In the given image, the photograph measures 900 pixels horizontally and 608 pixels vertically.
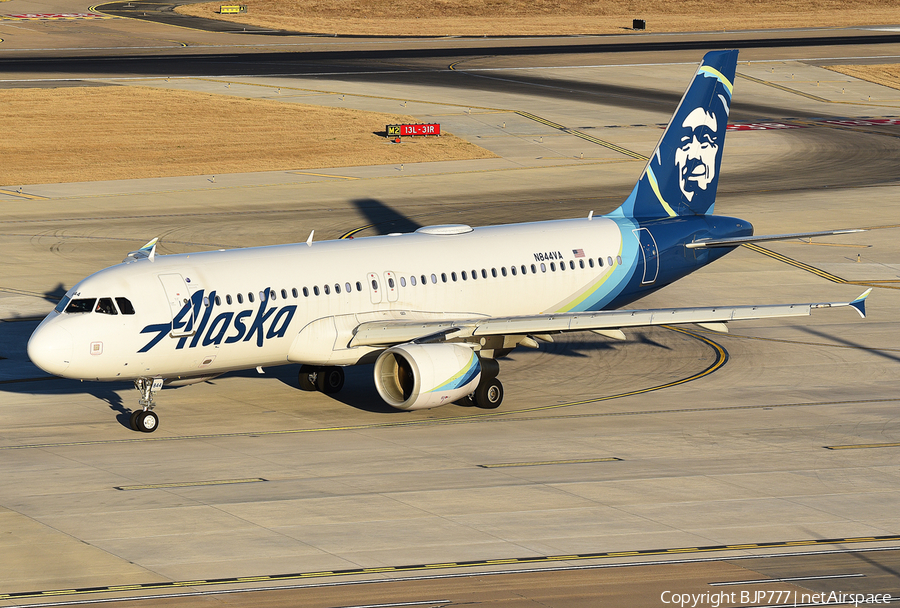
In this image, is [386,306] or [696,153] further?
[696,153]

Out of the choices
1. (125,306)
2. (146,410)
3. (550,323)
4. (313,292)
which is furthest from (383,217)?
(125,306)

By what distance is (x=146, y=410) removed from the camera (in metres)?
37.7

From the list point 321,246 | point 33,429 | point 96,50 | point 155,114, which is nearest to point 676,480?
point 321,246

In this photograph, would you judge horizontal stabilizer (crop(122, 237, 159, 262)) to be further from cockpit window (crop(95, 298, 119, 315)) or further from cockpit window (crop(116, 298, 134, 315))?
cockpit window (crop(95, 298, 119, 315))

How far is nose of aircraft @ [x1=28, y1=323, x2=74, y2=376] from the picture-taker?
115 feet

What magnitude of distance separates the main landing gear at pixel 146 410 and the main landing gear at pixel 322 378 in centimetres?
590

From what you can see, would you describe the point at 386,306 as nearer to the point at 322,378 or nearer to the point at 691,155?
the point at 322,378

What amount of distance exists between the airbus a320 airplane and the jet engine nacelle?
4cm

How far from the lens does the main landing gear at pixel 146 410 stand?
3747cm

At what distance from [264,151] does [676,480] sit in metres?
64.2

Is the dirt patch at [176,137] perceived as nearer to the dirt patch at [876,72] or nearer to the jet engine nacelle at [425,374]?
the dirt patch at [876,72]

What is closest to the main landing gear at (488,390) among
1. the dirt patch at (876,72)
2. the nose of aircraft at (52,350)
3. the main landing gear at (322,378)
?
the main landing gear at (322,378)

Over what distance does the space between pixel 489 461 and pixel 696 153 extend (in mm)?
19129

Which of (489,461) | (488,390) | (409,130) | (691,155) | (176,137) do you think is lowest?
(489,461)
